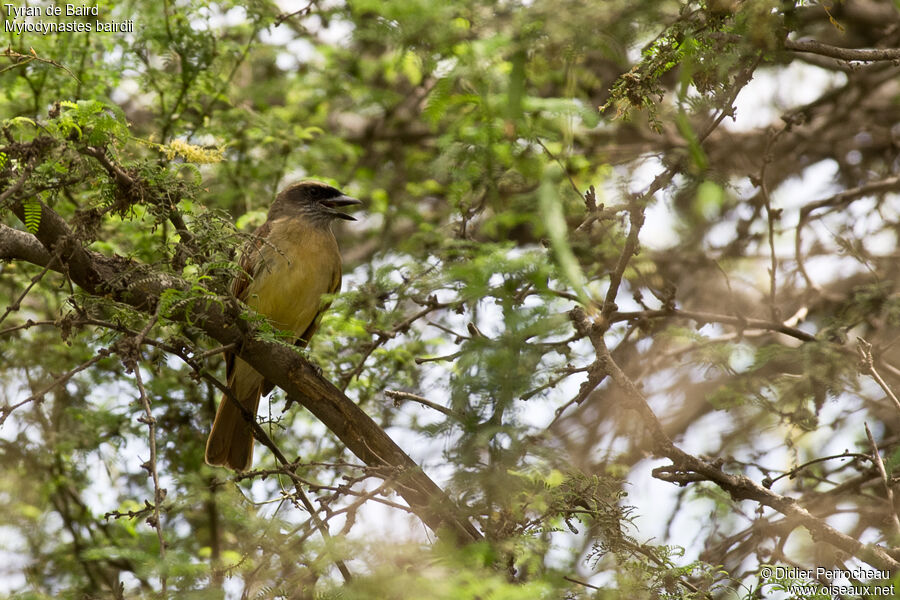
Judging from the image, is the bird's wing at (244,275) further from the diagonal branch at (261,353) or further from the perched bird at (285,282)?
the diagonal branch at (261,353)

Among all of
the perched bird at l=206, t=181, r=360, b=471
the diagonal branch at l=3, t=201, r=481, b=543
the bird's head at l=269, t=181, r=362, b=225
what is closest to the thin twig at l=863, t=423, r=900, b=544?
the diagonal branch at l=3, t=201, r=481, b=543

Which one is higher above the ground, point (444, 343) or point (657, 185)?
point (444, 343)

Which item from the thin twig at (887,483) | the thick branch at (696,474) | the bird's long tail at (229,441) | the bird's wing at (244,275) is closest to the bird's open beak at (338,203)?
the bird's wing at (244,275)

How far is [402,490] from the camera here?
350cm

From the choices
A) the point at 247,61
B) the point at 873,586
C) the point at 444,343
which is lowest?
the point at 873,586

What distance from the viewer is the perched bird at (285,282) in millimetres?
5113

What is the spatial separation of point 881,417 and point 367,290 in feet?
9.48

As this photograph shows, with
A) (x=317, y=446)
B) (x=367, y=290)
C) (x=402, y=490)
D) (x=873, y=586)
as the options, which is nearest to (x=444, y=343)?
(x=317, y=446)

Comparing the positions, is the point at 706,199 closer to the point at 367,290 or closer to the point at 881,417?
the point at 367,290

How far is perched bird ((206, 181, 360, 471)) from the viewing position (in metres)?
5.11

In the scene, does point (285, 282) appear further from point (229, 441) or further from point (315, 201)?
point (229, 441)

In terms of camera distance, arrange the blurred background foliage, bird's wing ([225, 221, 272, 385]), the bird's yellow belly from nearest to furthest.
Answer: the blurred background foliage → bird's wing ([225, 221, 272, 385]) → the bird's yellow belly

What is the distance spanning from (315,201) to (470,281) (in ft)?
10.9

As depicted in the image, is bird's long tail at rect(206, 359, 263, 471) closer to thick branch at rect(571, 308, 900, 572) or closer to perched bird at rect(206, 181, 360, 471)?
perched bird at rect(206, 181, 360, 471)
